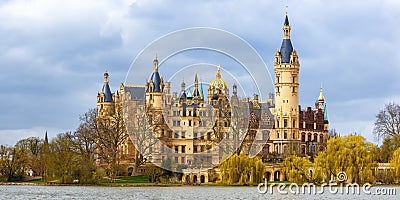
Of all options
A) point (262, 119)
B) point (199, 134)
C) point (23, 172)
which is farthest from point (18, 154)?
point (262, 119)

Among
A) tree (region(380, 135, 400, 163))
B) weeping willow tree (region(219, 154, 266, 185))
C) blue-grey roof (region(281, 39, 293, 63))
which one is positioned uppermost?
blue-grey roof (region(281, 39, 293, 63))

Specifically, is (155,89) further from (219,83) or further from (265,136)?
(265,136)

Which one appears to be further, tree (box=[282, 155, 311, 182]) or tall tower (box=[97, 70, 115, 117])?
tall tower (box=[97, 70, 115, 117])

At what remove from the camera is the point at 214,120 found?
8575 cm

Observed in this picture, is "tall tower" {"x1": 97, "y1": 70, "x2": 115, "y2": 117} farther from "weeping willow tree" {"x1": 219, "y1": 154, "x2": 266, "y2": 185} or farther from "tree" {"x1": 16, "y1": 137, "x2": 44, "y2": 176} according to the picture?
"weeping willow tree" {"x1": 219, "y1": 154, "x2": 266, "y2": 185}

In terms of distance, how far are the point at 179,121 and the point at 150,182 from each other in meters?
24.2

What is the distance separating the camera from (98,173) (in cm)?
6322

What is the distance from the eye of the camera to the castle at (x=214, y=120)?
7775 centimetres

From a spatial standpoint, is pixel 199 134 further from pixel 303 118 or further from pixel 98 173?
pixel 98 173

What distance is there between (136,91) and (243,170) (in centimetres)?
3738

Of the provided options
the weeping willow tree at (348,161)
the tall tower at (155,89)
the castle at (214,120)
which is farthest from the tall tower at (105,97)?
the weeping willow tree at (348,161)

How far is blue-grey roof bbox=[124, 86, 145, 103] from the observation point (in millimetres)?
94125

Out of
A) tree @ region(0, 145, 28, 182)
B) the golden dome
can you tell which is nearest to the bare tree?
tree @ region(0, 145, 28, 182)

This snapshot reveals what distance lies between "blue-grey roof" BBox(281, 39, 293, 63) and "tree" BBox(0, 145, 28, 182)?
3458cm
